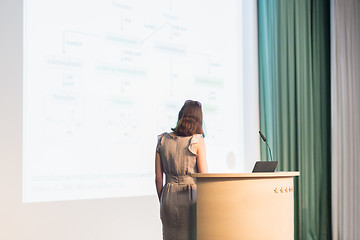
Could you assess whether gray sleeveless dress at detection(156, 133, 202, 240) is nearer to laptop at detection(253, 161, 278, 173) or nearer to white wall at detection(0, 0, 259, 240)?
laptop at detection(253, 161, 278, 173)

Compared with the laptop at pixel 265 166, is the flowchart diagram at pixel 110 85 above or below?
above

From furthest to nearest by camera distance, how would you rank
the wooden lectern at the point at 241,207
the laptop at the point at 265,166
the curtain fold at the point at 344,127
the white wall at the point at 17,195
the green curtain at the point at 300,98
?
the curtain fold at the point at 344,127
the green curtain at the point at 300,98
the white wall at the point at 17,195
the laptop at the point at 265,166
the wooden lectern at the point at 241,207

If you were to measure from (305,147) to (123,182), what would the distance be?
7.25 feet

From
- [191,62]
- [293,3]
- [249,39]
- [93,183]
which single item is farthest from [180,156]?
[293,3]

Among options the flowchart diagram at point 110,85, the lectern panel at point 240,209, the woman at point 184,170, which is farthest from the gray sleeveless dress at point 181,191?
the flowchart diagram at point 110,85

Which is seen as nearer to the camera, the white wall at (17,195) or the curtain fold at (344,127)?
the white wall at (17,195)

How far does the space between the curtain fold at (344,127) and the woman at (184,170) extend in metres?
2.79

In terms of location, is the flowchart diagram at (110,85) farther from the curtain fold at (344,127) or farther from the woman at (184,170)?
the curtain fold at (344,127)

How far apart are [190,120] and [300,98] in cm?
251

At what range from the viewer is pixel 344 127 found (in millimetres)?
4797

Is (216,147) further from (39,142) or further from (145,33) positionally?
(39,142)

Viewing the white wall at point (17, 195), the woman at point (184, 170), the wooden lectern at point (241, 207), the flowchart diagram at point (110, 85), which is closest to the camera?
the wooden lectern at point (241, 207)

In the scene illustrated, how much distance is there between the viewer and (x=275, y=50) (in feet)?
14.8

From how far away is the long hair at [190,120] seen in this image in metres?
2.51
